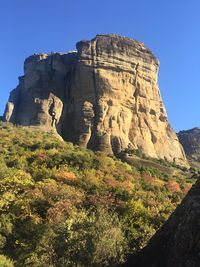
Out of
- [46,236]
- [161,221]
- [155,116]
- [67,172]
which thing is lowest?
[46,236]

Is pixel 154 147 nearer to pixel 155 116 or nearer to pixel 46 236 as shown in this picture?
pixel 155 116

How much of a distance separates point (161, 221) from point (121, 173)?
18622mm

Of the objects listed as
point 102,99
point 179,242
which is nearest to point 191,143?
point 102,99

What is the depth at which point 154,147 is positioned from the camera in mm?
88750

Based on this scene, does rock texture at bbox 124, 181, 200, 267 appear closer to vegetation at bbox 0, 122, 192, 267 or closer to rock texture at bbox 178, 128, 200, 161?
vegetation at bbox 0, 122, 192, 267

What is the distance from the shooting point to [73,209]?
109 feet

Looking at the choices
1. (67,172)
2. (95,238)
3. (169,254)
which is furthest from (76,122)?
(169,254)

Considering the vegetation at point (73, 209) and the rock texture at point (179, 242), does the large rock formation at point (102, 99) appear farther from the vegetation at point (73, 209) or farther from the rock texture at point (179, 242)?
the rock texture at point (179, 242)

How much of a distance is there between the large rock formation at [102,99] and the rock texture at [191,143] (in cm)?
2081

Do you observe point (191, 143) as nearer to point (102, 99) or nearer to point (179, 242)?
point (102, 99)

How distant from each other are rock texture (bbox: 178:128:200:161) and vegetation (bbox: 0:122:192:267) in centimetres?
5590

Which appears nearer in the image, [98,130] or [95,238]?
[95,238]

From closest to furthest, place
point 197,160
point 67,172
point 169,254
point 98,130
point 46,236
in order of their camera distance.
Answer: point 169,254, point 46,236, point 67,172, point 98,130, point 197,160

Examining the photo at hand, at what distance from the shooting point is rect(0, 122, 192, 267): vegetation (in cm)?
2444
